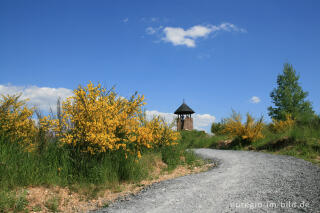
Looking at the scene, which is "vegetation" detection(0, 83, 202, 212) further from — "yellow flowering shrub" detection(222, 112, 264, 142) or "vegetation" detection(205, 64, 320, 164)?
"yellow flowering shrub" detection(222, 112, 264, 142)

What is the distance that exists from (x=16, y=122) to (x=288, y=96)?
93.4 ft

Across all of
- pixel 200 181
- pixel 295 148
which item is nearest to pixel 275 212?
pixel 200 181

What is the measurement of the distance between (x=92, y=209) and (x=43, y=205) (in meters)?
1.04

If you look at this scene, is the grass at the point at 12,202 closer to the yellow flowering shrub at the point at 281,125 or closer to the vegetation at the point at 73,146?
the vegetation at the point at 73,146

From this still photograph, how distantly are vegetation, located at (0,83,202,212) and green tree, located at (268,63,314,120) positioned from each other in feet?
82.4

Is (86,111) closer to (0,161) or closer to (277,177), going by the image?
(0,161)

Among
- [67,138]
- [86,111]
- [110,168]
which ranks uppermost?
[86,111]

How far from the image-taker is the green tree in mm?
27781

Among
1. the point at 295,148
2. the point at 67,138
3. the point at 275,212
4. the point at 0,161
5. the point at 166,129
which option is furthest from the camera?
the point at 295,148

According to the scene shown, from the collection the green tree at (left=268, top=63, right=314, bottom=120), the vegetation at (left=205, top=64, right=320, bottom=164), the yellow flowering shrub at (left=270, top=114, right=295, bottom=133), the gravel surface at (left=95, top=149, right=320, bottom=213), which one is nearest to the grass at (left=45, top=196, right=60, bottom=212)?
the gravel surface at (left=95, top=149, right=320, bottom=213)

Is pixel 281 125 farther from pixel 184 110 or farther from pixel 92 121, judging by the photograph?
pixel 184 110

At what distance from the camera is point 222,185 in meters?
5.67

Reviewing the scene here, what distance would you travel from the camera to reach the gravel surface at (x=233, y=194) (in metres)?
4.23

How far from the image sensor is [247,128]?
15.6 meters
